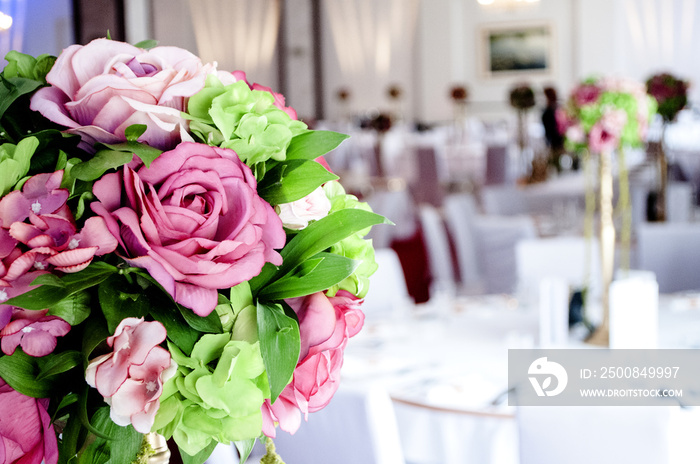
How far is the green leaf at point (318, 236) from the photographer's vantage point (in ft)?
2.11

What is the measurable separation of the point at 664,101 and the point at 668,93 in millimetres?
55

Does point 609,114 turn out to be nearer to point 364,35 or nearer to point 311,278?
point 311,278

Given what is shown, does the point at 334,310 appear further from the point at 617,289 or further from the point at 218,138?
the point at 617,289

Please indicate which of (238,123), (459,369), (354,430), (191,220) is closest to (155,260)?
(191,220)

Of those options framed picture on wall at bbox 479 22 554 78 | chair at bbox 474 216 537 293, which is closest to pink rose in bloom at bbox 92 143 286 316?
chair at bbox 474 216 537 293

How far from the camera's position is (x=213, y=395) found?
23.0 inches

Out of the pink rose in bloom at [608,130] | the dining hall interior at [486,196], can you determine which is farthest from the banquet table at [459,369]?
the pink rose in bloom at [608,130]

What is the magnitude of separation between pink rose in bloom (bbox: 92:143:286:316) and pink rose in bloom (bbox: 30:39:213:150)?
4cm

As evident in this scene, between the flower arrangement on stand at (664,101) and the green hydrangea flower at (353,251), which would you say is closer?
the green hydrangea flower at (353,251)

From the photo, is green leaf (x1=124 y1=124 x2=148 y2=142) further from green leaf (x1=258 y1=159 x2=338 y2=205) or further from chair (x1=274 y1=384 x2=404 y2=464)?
chair (x1=274 y1=384 x2=404 y2=464)

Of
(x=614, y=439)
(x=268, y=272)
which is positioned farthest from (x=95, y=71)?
(x=614, y=439)

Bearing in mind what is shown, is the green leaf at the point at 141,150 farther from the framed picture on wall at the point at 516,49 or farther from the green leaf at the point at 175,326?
the framed picture on wall at the point at 516,49

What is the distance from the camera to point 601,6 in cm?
1193

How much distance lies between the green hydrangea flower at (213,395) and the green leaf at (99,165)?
141mm
